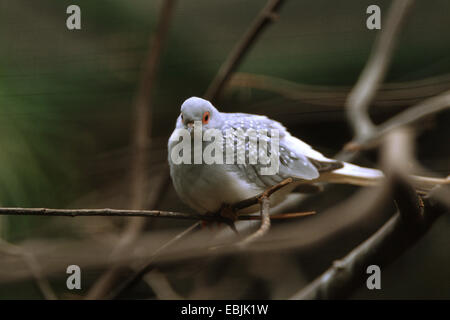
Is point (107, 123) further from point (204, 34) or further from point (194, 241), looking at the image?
point (194, 241)

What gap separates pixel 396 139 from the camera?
46 cm

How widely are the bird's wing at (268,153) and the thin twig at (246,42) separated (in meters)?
0.20

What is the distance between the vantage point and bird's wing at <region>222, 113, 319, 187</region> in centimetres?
68

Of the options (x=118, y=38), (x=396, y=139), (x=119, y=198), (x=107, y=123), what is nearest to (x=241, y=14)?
(x=118, y=38)

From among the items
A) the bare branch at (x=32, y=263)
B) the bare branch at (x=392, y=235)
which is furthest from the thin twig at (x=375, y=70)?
the bare branch at (x=32, y=263)

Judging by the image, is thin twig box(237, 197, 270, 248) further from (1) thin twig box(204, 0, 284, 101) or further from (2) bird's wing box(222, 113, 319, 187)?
(1) thin twig box(204, 0, 284, 101)

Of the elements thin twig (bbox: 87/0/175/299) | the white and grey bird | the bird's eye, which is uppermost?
thin twig (bbox: 87/0/175/299)

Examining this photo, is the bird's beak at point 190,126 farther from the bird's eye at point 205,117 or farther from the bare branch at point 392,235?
the bare branch at point 392,235

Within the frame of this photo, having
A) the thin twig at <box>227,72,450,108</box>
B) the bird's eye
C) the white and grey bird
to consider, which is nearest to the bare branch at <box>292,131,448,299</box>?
the white and grey bird

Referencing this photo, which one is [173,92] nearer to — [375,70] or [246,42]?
[246,42]

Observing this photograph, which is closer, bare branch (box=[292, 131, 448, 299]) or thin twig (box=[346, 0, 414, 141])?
bare branch (box=[292, 131, 448, 299])

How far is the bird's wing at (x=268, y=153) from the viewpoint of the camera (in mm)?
675

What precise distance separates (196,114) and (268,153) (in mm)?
149

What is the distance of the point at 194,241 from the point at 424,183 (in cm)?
38
